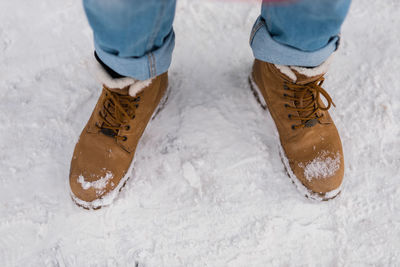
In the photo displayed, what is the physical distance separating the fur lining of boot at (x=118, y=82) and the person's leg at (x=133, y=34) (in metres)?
0.03

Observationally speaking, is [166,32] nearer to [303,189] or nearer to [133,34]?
[133,34]

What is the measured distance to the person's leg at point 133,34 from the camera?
58 cm

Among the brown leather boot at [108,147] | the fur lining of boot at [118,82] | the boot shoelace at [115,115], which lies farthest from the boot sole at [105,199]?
the fur lining of boot at [118,82]

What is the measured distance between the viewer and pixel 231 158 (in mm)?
962

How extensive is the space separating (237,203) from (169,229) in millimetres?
200

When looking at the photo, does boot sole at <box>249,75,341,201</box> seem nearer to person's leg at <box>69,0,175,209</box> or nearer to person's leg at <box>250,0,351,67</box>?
person's leg at <box>250,0,351,67</box>

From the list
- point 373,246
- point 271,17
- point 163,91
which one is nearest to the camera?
point 271,17

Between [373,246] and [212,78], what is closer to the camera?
[373,246]

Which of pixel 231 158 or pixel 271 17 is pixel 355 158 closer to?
pixel 231 158

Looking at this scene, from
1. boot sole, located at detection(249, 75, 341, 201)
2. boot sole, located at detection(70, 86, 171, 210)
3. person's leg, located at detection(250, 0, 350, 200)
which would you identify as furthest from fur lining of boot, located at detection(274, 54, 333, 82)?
boot sole, located at detection(70, 86, 171, 210)

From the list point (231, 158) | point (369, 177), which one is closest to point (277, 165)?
point (231, 158)

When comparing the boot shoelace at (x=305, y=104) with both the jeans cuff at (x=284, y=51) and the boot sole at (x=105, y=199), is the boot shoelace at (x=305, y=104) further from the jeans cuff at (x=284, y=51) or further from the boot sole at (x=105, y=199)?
the boot sole at (x=105, y=199)

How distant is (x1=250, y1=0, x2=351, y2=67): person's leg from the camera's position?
0.62 m

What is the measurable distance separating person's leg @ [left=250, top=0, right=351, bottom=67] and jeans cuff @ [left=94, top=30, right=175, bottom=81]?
0.22 meters
